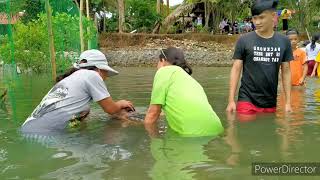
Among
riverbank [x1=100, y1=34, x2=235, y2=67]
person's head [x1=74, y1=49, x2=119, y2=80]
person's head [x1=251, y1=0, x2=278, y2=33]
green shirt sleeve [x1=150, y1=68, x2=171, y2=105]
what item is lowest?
riverbank [x1=100, y1=34, x2=235, y2=67]

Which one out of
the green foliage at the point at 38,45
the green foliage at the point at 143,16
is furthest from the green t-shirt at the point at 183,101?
the green foliage at the point at 143,16

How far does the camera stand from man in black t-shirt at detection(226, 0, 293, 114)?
18.3ft

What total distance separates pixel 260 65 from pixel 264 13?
62 centimetres

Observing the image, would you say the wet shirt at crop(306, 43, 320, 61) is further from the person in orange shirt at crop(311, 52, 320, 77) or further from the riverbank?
the riverbank

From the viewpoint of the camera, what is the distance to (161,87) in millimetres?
4863

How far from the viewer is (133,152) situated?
4.53m

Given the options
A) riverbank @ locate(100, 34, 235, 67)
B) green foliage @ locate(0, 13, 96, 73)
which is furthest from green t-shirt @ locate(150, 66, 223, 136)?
riverbank @ locate(100, 34, 235, 67)

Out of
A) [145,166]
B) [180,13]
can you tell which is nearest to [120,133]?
[145,166]

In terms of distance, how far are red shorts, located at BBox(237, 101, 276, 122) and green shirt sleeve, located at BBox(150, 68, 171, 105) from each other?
129cm

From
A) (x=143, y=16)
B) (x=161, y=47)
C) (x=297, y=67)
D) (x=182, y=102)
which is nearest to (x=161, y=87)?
(x=182, y=102)

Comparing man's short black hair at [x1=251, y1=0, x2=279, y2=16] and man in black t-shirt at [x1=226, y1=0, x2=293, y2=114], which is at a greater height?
man's short black hair at [x1=251, y1=0, x2=279, y2=16]

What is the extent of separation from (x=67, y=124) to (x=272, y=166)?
245 centimetres

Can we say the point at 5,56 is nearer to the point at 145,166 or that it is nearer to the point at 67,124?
the point at 67,124

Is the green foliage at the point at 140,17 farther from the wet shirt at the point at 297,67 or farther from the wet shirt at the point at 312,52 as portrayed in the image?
the wet shirt at the point at 297,67
